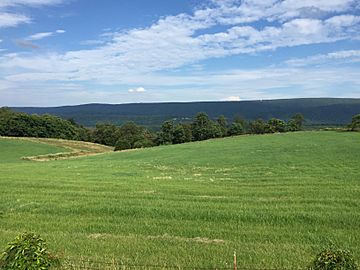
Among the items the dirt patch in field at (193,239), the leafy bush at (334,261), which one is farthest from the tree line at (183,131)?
the leafy bush at (334,261)

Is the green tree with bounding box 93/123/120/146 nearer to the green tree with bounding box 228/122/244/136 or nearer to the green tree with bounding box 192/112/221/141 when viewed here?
the green tree with bounding box 192/112/221/141

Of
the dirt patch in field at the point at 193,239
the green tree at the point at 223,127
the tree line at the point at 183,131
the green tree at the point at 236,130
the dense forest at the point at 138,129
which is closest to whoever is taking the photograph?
the dirt patch in field at the point at 193,239

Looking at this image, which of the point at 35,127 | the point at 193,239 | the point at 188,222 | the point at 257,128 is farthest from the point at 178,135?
the point at 193,239

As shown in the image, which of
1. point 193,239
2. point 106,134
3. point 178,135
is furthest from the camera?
point 106,134

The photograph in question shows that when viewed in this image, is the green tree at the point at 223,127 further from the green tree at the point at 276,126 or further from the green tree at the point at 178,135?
the green tree at the point at 178,135

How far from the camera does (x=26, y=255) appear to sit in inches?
270

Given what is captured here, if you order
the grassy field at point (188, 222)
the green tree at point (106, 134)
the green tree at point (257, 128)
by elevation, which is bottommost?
the green tree at point (106, 134)

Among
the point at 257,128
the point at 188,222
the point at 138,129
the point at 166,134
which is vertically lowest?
the point at 138,129

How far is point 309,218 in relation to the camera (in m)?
12.4

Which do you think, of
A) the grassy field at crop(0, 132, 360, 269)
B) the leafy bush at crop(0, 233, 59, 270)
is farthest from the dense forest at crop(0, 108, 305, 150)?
the leafy bush at crop(0, 233, 59, 270)

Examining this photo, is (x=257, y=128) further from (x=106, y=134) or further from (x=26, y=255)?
(x=26, y=255)

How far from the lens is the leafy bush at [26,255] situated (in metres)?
6.73

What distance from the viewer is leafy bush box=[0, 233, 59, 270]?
673 centimetres

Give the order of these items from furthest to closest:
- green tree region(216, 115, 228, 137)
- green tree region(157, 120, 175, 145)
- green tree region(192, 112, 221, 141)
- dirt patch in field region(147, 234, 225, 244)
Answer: green tree region(216, 115, 228, 137) → green tree region(192, 112, 221, 141) → green tree region(157, 120, 175, 145) → dirt patch in field region(147, 234, 225, 244)
